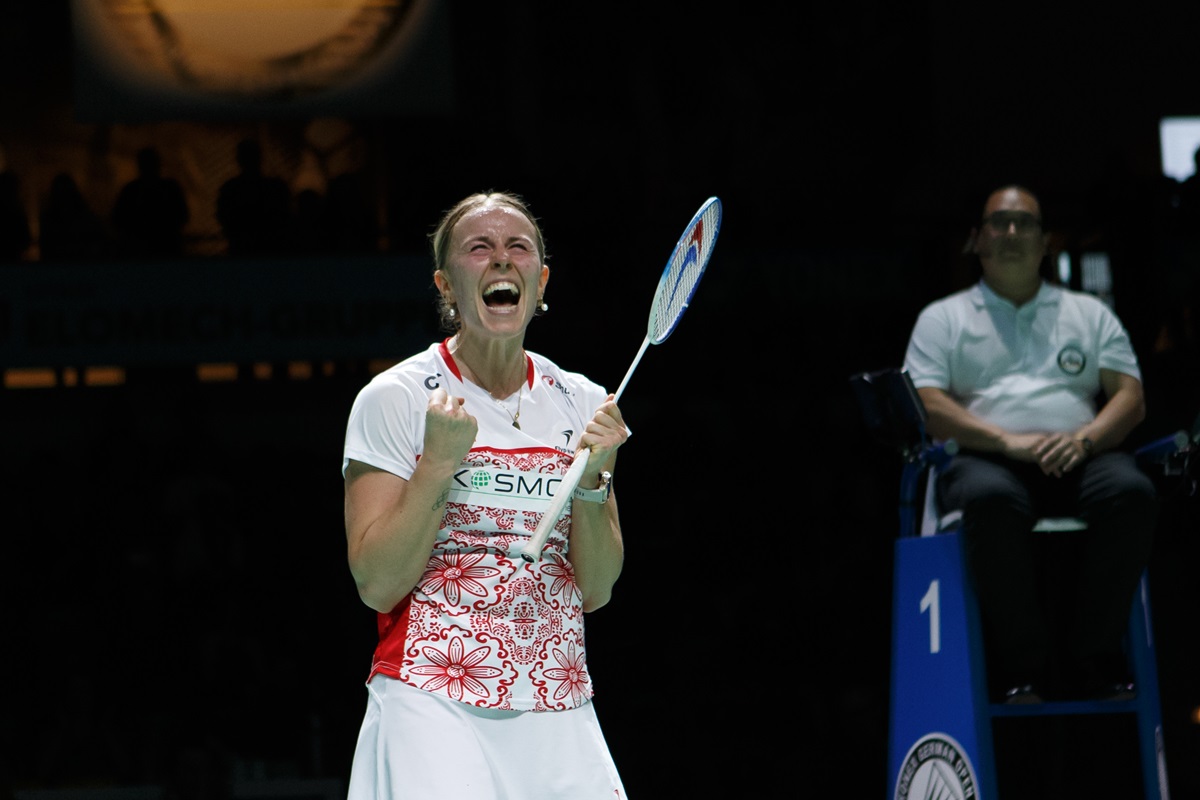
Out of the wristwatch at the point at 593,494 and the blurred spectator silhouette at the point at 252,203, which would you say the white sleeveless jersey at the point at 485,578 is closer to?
the wristwatch at the point at 593,494

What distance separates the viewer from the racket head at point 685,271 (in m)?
2.49

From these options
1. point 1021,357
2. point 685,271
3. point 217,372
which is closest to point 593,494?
point 685,271

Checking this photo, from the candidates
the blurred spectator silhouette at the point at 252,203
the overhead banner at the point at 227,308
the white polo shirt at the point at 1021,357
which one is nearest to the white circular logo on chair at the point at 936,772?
the white polo shirt at the point at 1021,357

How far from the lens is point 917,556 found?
376 cm

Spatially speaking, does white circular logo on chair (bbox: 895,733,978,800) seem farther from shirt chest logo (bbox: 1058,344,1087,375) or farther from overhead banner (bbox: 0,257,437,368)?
overhead banner (bbox: 0,257,437,368)

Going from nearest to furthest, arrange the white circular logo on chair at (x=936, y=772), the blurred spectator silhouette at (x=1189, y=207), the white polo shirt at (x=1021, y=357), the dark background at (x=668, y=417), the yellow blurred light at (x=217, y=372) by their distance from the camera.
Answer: the white circular logo on chair at (x=936, y=772)
the white polo shirt at (x=1021, y=357)
the dark background at (x=668, y=417)
the blurred spectator silhouette at (x=1189, y=207)
the yellow blurred light at (x=217, y=372)

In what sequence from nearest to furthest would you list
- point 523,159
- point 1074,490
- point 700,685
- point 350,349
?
point 1074,490 → point 700,685 → point 350,349 → point 523,159

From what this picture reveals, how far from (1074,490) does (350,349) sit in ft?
13.4

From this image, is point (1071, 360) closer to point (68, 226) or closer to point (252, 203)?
point (252, 203)

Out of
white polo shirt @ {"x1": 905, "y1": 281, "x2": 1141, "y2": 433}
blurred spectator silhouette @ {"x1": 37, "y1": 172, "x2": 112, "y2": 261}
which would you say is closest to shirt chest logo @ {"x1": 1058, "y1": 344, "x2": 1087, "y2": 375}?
white polo shirt @ {"x1": 905, "y1": 281, "x2": 1141, "y2": 433}

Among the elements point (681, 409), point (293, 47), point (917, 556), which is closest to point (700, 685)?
point (681, 409)

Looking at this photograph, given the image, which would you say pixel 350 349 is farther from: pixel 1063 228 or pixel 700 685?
pixel 1063 228

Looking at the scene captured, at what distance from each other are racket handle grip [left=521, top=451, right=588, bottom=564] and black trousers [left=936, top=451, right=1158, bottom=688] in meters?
1.57

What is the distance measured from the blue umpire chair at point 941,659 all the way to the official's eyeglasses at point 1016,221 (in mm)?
617
